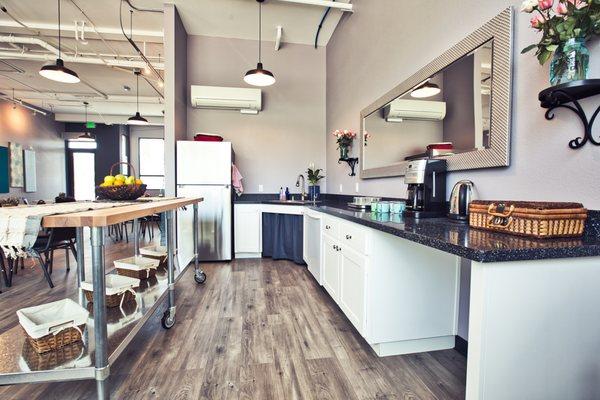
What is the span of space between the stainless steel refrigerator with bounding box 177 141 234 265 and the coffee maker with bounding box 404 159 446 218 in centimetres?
272

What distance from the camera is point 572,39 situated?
1.06 m

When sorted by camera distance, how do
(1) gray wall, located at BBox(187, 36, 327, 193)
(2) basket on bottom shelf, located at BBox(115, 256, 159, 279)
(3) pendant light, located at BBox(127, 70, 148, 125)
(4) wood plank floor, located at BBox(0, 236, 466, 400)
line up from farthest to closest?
(3) pendant light, located at BBox(127, 70, 148, 125)
(1) gray wall, located at BBox(187, 36, 327, 193)
(2) basket on bottom shelf, located at BBox(115, 256, 159, 279)
(4) wood plank floor, located at BBox(0, 236, 466, 400)

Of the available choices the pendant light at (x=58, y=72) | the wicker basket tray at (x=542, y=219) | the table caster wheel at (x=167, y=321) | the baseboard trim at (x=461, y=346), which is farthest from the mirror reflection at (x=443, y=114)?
the pendant light at (x=58, y=72)

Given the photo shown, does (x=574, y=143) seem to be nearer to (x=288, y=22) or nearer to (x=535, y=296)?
(x=535, y=296)

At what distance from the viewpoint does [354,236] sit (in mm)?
1995

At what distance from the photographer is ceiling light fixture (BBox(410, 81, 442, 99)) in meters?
2.08

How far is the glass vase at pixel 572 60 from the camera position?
1057mm

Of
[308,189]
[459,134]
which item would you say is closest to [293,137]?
[308,189]

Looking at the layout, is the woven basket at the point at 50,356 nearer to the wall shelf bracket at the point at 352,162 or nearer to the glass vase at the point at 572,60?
the glass vase at the point at 572,60

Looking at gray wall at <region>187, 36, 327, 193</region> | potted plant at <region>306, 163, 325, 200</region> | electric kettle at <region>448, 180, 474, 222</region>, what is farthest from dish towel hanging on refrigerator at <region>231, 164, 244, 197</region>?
electric kettle at <region>448, 180, 474, 222</region>

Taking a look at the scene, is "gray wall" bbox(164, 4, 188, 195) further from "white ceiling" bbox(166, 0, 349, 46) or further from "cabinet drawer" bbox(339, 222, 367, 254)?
"cabinet drawer" bbox(339, 222, 367, 254)

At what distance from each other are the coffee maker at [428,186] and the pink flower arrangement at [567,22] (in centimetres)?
84

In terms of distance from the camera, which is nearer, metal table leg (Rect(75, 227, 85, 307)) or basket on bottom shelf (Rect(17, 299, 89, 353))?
basket on bottom shelf (Rect(17, 299, 89, 353))

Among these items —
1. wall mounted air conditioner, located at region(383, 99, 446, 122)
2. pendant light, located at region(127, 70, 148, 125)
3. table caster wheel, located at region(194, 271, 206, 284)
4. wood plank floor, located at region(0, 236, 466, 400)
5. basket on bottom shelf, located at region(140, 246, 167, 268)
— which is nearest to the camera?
wood plank floor, located at region(0, 236, 466, 400)
